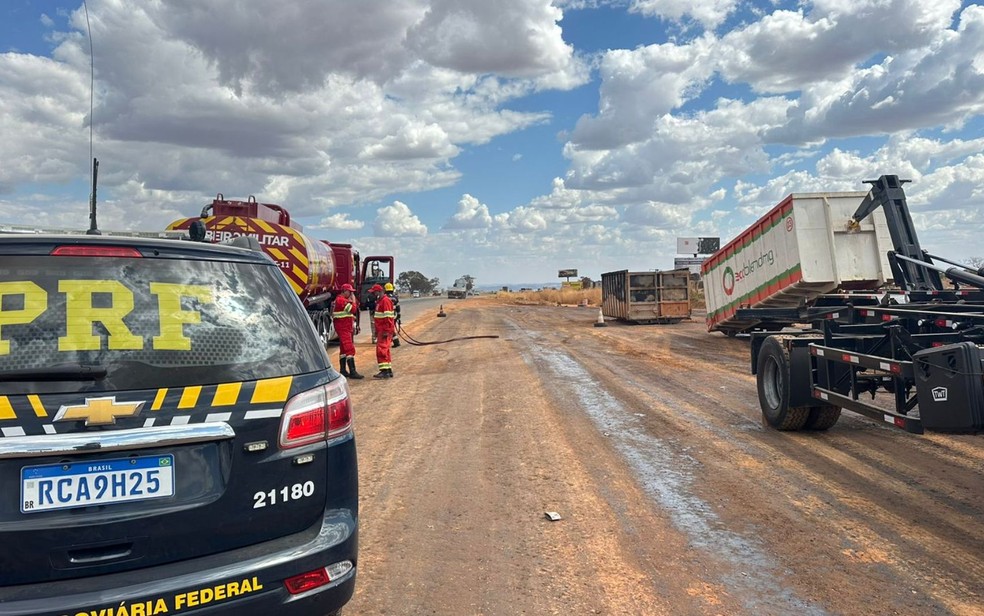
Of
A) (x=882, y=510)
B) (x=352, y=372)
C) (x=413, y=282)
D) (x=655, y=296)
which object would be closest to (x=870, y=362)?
(x=882, y=510)

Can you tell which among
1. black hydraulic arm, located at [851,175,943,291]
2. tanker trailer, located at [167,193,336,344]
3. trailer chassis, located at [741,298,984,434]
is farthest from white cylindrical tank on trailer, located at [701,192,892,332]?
tanker trailer, located at [167,193,336,344]

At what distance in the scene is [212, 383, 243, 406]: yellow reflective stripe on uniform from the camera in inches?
97.7

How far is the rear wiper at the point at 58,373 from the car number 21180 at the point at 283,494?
0.71 meters

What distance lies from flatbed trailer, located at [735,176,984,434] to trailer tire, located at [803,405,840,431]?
10 millimetres

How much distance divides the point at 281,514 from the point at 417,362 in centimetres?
1238

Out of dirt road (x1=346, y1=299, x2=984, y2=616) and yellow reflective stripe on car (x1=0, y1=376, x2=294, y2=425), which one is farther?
dirt road (x1=346, y1=299, x2=984, y2=616)

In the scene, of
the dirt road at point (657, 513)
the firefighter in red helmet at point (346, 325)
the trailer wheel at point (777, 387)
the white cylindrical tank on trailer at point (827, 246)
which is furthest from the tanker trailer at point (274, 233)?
the white cylindrical tank on trailer at point (827, 246)

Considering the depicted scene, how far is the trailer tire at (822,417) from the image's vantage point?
7012mm

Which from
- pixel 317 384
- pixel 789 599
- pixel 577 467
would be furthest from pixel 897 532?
pixel 317 384

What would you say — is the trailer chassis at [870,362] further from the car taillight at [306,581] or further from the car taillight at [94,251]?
the car taillight at [94,251]

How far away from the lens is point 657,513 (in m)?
4.80

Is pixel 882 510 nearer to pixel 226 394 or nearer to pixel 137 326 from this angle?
pixel 226 394

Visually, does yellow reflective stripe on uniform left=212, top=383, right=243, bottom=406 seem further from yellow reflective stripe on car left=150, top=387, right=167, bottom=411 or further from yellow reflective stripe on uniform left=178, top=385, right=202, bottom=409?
yellow reflective stripe on car left=150, top=387, right=167, bottom=411

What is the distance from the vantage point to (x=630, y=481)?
5562 mm
